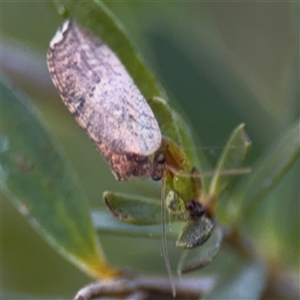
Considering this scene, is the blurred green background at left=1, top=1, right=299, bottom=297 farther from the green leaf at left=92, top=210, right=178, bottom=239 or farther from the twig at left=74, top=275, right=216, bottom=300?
the twig at left=74, top=275, right=216, bottom=300

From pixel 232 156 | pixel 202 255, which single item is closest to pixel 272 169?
pixel 232 156

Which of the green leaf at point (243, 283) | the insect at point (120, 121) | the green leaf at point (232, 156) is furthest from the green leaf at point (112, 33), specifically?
the green leaf at point (243, 283)

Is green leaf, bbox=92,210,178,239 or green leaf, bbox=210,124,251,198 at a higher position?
green leaf, bbox=210,124,251,198

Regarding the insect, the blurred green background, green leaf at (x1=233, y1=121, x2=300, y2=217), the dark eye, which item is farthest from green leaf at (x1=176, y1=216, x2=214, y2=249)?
the blurred green background

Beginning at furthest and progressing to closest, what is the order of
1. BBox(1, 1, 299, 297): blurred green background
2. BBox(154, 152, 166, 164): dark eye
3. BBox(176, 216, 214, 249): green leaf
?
BBox(1, 1, 299, 297): blurred green background, BBox(154, 152, 166, 164): dark eye, BBox(176, 216, 214, 249): green leaf

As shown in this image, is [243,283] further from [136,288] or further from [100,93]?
[100,93]

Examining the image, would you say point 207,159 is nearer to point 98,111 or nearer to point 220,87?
point 220,87

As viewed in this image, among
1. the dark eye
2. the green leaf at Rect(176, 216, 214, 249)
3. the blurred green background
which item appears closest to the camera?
the green leaf at Rect(176, 216, 214, 249)
